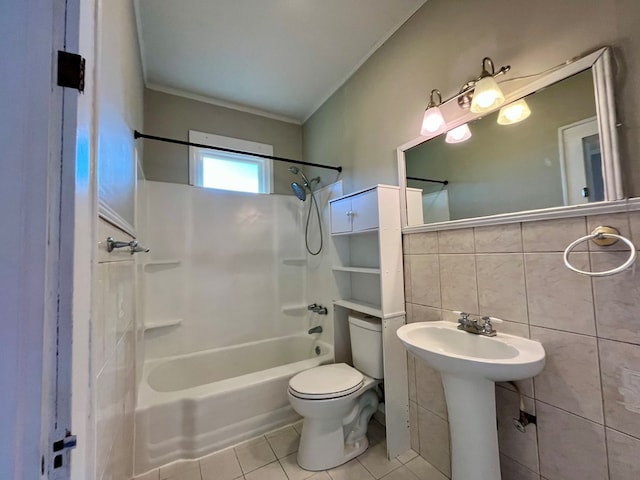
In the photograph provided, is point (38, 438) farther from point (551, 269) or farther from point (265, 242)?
point (265, 242)

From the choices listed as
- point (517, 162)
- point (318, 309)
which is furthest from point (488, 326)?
point (318, 309)

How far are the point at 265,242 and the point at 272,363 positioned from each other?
3.89 ft

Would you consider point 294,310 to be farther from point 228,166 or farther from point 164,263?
point 228,166

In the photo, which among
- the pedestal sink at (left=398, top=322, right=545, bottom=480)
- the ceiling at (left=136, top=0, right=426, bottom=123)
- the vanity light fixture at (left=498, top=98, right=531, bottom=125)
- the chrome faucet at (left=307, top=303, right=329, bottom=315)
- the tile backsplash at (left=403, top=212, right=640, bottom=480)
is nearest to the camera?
the tile backsplash at (left=403, top=212, right=640, bottom=480)

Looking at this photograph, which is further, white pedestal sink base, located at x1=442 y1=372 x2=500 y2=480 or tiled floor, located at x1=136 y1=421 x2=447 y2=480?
tiled floor, located at x1=136 y1=421 x2=447 y2=480

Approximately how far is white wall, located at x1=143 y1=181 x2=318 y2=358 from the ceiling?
0.93 m

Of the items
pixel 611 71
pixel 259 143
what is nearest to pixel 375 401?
pixel 611 71

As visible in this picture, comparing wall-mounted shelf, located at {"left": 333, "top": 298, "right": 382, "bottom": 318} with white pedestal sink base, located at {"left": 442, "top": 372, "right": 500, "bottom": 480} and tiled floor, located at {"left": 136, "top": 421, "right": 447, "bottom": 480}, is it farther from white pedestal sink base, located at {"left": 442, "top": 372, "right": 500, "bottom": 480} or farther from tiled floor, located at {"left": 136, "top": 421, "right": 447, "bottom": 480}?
tiled floor, located at {"left": 136, "top": 421, "right": 447, "bottom": 480}

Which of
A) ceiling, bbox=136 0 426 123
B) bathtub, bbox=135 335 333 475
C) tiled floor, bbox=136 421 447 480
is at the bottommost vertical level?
tiled floor, bbox=136 421 447 480

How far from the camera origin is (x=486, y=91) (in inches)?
47.6

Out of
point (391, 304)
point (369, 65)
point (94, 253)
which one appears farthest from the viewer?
point (369, 65)

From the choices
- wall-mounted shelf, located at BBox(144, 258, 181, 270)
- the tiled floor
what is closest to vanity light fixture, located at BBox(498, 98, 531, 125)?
the tiled floor

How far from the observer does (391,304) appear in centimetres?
164

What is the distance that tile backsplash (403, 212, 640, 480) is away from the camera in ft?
2.93
